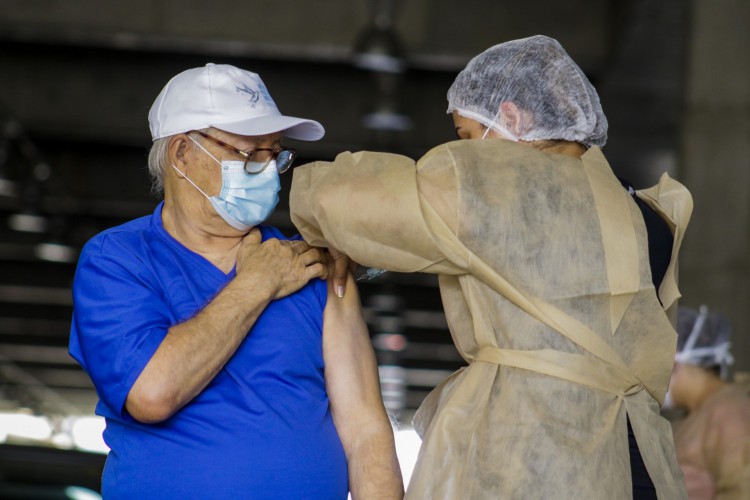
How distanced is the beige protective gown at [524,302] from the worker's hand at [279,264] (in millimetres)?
202

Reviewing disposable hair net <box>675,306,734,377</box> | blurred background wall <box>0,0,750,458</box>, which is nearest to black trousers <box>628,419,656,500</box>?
disposable hair net <box>675,306,734,377</box>

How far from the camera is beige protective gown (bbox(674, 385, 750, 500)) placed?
367 cm

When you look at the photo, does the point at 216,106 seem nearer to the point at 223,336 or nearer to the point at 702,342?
the point at 223,336

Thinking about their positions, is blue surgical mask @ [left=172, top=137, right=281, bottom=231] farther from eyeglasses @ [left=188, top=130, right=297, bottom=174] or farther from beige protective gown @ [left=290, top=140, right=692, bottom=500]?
beige protective gown @ [left=290, top=140, right=692, bottom=500]

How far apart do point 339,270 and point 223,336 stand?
370 millimetres

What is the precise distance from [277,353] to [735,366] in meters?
4.85

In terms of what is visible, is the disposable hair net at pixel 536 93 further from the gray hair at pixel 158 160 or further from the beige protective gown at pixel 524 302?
the gray hair at pixel 158 160

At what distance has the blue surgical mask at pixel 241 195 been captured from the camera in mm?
2363

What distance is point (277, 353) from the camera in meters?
2.28

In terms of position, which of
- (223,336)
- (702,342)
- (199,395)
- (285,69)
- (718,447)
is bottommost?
(718,447)

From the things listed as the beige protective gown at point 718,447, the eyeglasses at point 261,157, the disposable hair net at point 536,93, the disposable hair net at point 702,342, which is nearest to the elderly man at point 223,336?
the eyeglasses at point 261,157

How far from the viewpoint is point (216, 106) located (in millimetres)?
2365

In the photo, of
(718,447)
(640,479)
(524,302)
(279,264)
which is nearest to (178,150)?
(279,264)

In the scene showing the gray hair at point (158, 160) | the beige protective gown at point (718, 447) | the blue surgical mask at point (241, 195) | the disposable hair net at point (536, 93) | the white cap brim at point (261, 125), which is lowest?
the beige protective gown at point (718, 447)
